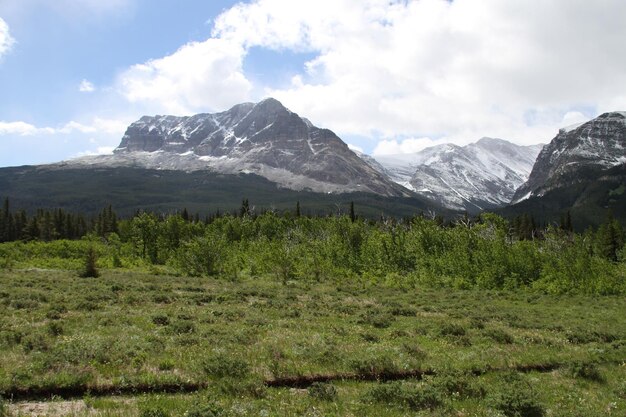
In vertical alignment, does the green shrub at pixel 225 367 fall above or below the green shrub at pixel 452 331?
above

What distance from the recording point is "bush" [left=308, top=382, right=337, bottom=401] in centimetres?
1466

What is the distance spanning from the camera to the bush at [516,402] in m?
13.5

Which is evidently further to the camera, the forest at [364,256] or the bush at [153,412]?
the forest at [364,256]

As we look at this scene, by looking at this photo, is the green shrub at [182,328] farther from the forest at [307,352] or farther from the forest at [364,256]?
the forest at [364,256]

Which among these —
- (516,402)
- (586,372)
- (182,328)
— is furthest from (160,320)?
(586,372)

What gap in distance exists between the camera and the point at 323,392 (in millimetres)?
14867

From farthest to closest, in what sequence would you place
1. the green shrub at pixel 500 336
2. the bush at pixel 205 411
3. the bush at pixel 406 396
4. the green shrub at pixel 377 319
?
the green shrub at pixel 377 319 < the green shrub at pixel 500 336 < the bush at pixel 406 396 < the bush at pixel 205 411

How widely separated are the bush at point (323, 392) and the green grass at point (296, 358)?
4 cm

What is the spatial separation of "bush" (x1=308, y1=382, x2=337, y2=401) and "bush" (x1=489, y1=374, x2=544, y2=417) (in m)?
4.84

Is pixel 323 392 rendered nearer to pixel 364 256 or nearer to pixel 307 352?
pixel 307 352

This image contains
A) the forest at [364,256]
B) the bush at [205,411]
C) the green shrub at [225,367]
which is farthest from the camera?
the forest at [364,256]

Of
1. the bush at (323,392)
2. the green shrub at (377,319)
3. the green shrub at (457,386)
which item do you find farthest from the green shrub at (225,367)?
the green shrub at (377,319)

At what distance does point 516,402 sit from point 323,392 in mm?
5842

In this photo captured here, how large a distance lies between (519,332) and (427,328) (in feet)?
20.1
